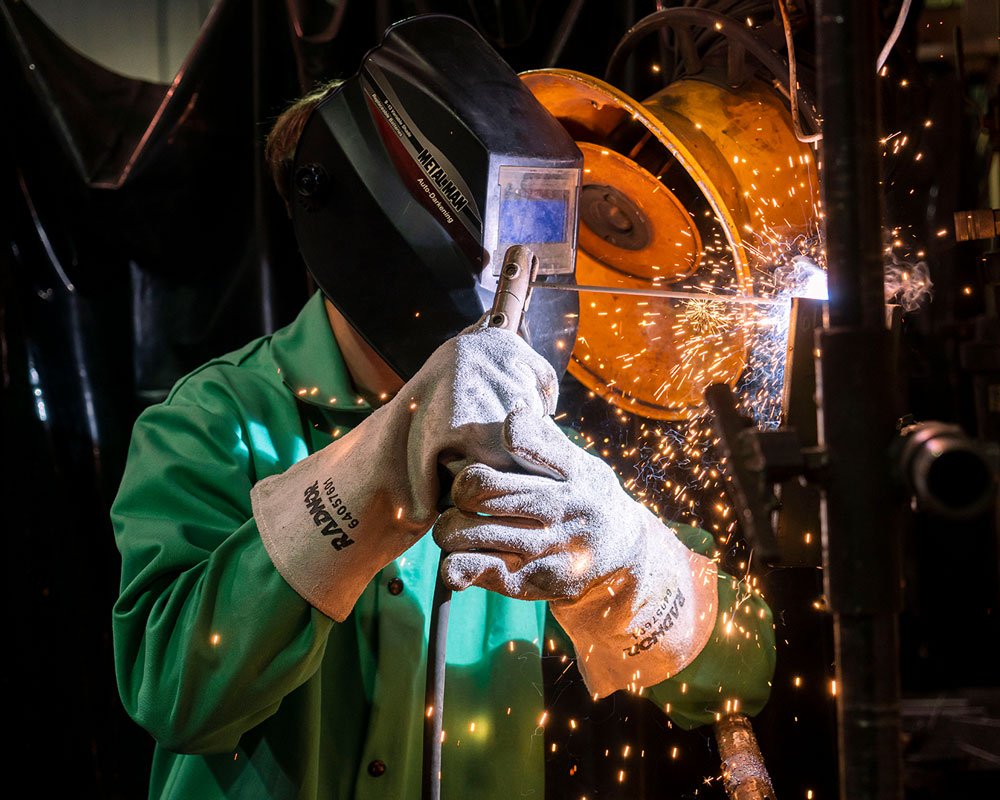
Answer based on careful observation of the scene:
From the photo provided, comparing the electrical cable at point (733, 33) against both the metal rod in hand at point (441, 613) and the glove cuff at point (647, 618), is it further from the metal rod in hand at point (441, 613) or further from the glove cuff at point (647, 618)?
the glove cuff at point (647, 618)

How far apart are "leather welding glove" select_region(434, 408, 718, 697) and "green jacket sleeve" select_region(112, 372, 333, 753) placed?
294 mm

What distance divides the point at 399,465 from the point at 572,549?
253mm

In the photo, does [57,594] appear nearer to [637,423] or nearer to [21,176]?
[21,176]

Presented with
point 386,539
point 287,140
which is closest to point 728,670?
point 386,539

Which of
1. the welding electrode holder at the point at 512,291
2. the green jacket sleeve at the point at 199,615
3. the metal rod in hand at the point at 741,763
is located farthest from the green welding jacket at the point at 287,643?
the welding electrode holder at the point at 512,291

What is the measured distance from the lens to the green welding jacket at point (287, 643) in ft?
4.13

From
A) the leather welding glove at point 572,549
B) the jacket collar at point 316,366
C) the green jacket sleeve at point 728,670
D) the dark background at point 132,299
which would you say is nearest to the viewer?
the leather welding glove at point 572,549

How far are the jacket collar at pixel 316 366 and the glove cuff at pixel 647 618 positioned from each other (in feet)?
1.86

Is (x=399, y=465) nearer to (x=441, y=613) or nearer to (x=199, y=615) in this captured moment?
(x=441, y=613)

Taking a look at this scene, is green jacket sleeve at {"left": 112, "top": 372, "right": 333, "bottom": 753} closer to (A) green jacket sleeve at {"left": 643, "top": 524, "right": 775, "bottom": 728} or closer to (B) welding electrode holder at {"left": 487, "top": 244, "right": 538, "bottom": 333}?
(B) welding electrode holder at {"left": 487, "top": 244, "right": 538, "bottom": 333}

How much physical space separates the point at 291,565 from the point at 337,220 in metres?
0.60

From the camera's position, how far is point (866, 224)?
2.32 ft

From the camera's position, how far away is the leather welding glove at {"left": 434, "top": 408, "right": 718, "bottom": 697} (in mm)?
1099

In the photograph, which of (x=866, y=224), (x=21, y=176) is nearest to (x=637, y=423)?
(x=866, y=224)
